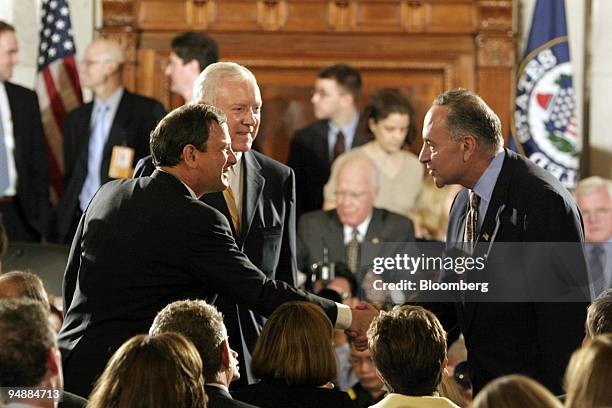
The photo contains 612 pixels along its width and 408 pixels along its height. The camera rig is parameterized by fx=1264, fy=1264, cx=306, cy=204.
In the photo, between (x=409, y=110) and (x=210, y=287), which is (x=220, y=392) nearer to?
(x=210, y=287)

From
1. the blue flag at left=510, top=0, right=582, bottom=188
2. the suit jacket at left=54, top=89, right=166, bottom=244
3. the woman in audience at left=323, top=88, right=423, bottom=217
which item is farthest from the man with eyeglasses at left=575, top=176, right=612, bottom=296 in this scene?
the suit jacket at left=54, top=89, right=166, bottom=244

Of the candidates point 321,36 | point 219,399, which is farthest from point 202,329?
point 321,36

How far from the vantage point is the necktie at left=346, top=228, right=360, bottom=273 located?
7.26 meters

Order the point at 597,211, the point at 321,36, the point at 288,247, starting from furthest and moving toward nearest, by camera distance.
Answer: the point at 321,36
the point at 597,211
the point at 288,247

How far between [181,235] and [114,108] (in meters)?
→ 4.56

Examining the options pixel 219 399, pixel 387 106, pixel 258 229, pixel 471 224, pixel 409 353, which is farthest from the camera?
pixel 387 106

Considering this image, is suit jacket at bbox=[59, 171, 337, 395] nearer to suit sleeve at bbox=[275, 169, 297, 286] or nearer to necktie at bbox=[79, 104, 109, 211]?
suit sleeve at bbox=[275, 169, 297, 286]

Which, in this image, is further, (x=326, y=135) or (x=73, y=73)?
(x=73, y=73)

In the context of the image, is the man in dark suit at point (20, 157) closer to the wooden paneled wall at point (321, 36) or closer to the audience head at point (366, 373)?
the wooden paneled wall at point (321, 36)

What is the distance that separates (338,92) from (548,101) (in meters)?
1.51

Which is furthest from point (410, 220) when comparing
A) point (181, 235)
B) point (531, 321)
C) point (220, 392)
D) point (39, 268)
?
point (220, 392)

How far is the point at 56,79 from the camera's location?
9062 millimetres

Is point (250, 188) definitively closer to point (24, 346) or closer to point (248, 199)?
point (248, 199)

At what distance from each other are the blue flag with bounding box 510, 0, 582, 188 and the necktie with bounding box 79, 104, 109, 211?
2803 mm
